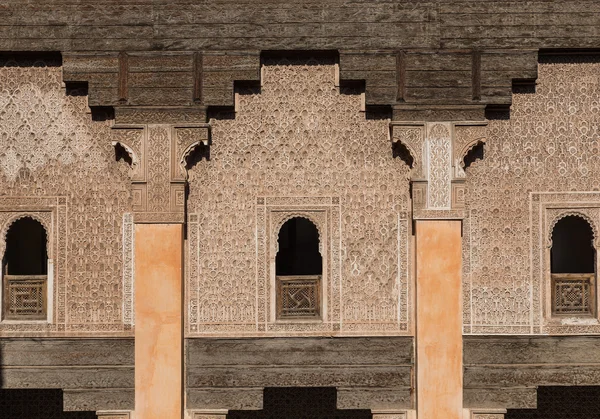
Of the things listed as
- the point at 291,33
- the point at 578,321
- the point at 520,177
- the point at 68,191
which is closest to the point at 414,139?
the point at 520,177

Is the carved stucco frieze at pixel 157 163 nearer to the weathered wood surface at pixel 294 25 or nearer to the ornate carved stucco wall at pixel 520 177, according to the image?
the weathered wood surface at pixel 294 25

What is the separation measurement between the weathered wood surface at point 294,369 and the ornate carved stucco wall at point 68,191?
927mm

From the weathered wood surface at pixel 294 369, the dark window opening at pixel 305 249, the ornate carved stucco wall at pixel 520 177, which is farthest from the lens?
the dark window opening at pixel 305 249

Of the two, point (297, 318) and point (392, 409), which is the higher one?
point (297, 318)

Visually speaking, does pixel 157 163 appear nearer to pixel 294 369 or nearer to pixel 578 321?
pixel 294 369

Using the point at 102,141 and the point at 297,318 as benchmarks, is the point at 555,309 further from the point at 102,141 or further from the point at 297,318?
the point at 102,141

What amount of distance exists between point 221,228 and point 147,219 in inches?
29.1

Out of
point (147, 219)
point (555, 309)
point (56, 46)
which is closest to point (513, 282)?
point (555, 309)

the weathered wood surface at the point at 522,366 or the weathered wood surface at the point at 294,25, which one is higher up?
the weathered wood surface at the point at 294,25

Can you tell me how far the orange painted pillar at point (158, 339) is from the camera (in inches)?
329

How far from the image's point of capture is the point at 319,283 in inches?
345

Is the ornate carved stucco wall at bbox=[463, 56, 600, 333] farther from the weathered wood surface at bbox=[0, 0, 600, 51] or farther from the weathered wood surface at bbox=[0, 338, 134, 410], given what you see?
the weathered wood surface at bbox=[0, 338, 134, 410]

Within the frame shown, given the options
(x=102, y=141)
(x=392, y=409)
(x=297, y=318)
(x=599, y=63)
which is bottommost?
(x=392, y=409)

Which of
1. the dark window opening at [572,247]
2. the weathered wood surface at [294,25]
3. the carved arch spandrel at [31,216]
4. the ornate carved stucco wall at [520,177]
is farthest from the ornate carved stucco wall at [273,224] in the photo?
the dark window opening at [572,247]
